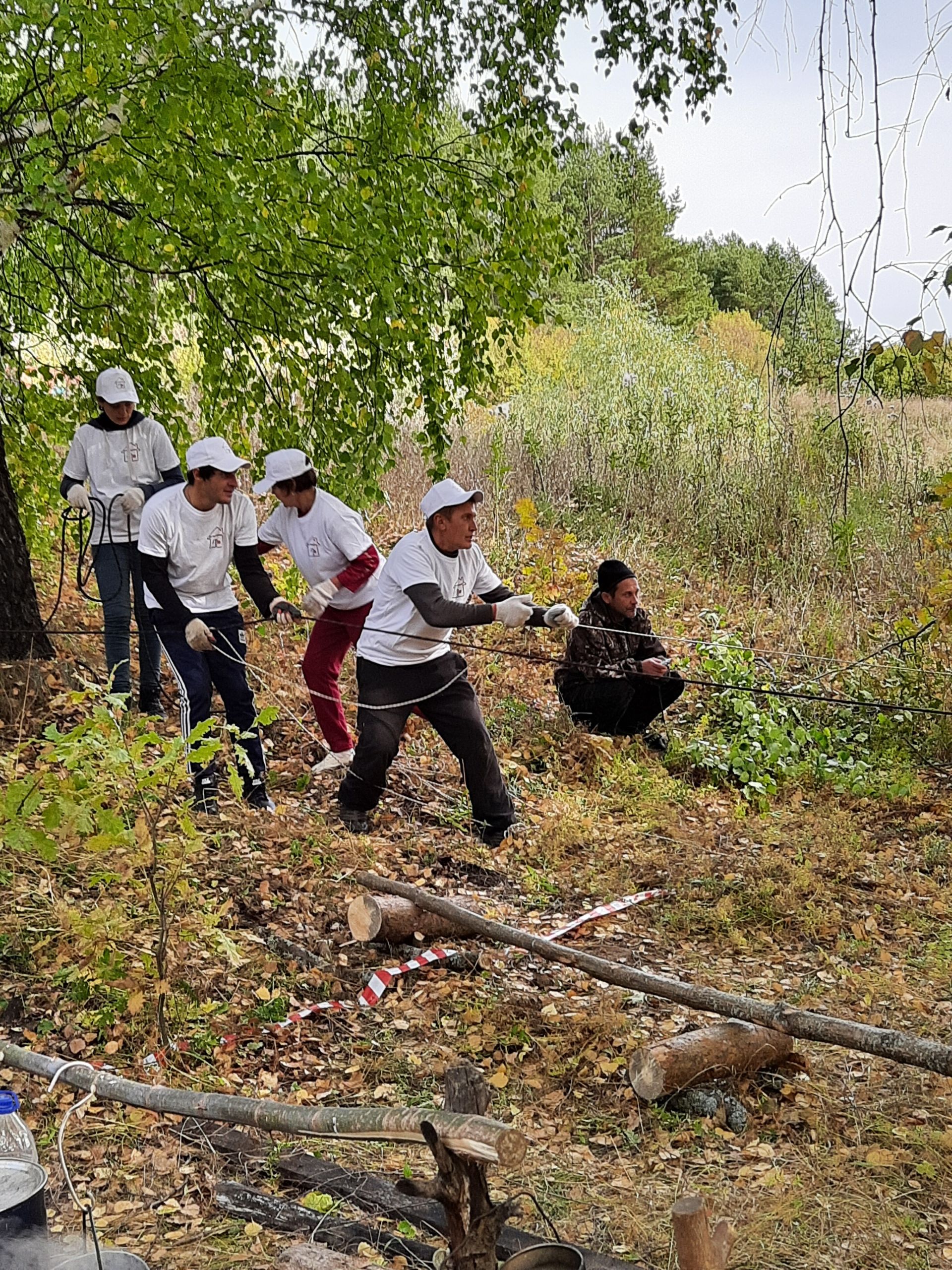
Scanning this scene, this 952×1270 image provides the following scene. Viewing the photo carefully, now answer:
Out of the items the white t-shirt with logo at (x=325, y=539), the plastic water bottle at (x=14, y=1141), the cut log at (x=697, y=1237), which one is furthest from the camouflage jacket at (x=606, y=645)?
the plastic water bottle at (x=14, y=1141)

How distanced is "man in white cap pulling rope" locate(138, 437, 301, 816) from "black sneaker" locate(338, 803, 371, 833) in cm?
37

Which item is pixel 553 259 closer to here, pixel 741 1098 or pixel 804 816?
pixel 804 816

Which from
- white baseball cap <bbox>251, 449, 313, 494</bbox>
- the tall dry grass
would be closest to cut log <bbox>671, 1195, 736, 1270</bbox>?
white baseball cap <bbox>251, 449, 313, 494</bbox>

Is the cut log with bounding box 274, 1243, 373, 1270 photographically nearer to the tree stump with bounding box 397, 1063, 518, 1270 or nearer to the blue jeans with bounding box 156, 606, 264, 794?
the tree stump with bounding box 397, 1063, 518, 1270

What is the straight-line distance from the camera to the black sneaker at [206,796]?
5.67 metres

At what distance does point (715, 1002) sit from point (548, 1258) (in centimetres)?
155

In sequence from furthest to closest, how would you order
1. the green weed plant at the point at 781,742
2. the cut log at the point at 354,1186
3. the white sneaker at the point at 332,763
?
the green weed plant at the point at 781,742, the white sneaker at the point at 332,763, the cut log at the point at 354,1186

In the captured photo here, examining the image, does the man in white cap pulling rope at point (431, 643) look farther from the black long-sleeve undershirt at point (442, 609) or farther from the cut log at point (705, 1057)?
the cut log at point (705, 1057)

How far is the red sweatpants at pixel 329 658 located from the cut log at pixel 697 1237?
164 inches

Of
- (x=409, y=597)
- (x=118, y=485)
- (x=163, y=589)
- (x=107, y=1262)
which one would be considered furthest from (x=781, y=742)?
(x=107, y=1262)

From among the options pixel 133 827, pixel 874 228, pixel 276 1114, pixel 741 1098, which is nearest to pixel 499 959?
pixel 741 1098

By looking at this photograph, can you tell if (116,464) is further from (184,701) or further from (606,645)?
(606,645)

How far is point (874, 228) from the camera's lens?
7.05 ft

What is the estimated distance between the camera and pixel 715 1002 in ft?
12.3
